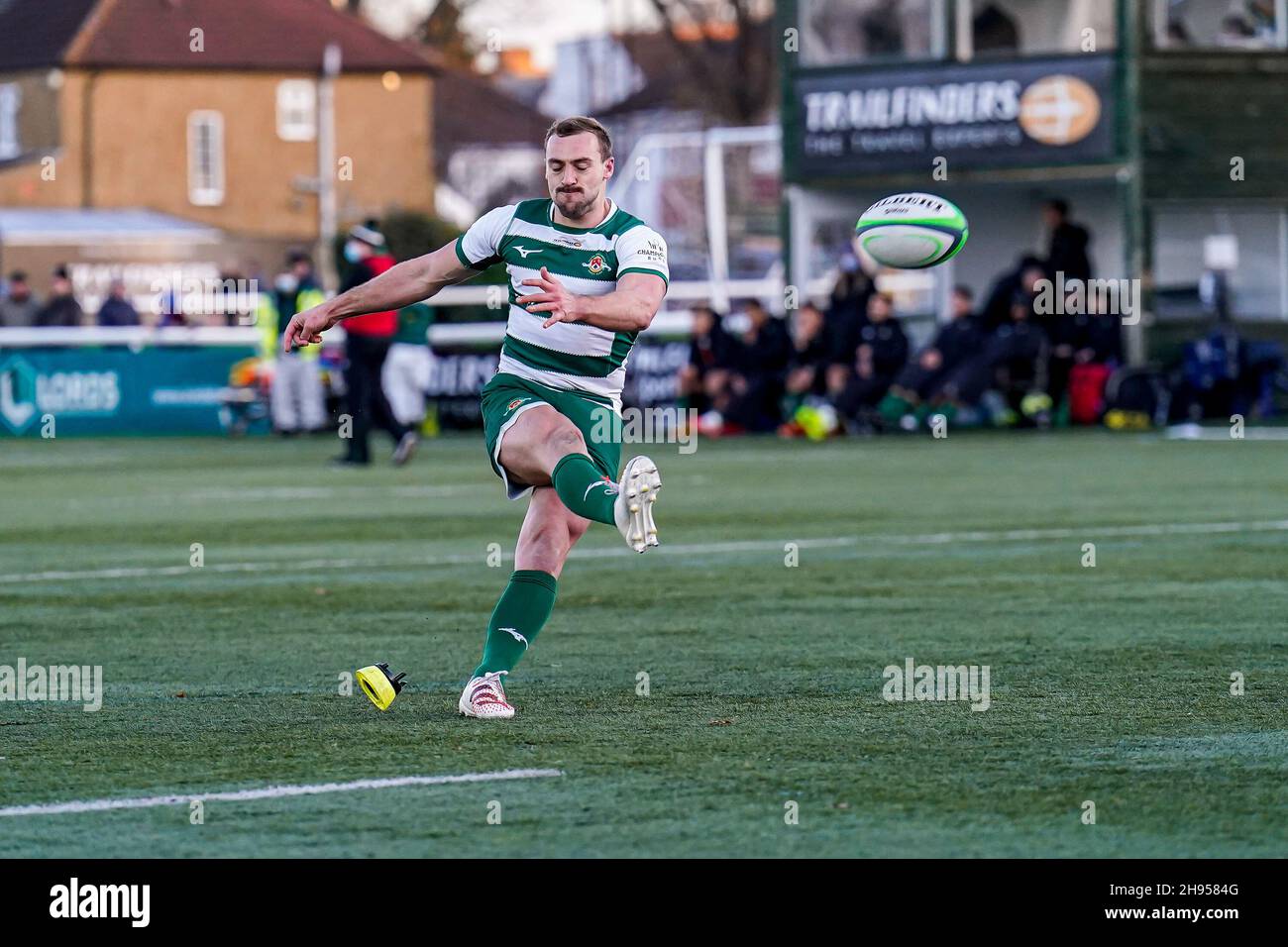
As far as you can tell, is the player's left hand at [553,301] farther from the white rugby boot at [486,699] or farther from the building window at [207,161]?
the building window at [207,161]

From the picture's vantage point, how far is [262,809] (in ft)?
20.7

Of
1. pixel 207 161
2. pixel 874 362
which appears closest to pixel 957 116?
pixel 874 362

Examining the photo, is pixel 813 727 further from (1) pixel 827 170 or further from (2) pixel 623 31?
(2) pixel 623 31

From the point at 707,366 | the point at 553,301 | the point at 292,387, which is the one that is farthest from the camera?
the point at 292,387

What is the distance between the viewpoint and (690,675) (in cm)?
900

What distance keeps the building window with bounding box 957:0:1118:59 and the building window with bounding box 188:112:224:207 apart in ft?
138

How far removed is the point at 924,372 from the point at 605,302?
20.8 metres

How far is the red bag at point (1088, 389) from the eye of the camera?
95.6 feet

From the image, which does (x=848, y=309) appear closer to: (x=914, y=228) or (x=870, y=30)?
(x=870, y=30)

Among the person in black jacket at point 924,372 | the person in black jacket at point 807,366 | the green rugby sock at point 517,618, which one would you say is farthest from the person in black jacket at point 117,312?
the green rugby sock at point 517,618

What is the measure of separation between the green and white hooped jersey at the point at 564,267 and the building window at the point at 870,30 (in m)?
25.0

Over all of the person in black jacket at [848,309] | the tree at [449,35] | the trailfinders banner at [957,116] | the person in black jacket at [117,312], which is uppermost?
the tree at [449,35]
